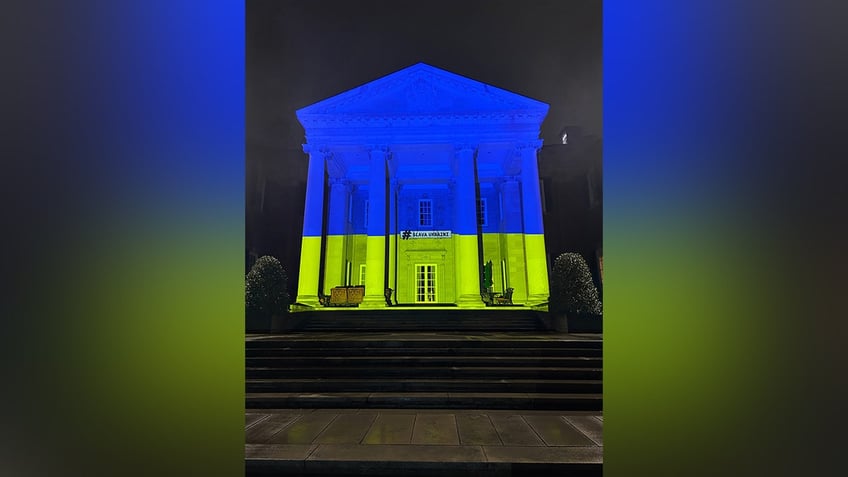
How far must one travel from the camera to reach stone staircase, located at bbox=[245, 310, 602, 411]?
7125 mm

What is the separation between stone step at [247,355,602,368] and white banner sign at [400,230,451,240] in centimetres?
1658

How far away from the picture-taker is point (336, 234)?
24391 millimetres

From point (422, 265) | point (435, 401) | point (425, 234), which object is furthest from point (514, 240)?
point (435, 401)

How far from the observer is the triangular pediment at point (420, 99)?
2116 centimetres

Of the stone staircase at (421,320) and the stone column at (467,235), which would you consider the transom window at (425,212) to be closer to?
the stone column at (467,235)

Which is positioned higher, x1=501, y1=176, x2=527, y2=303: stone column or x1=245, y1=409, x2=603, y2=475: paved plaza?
x1=501, y1=176, x2=527, y2=303: stone column

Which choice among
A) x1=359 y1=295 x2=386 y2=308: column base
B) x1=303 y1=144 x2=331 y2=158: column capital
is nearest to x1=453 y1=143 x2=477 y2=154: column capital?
x1=303 y1=144 x2=331 y2=158: column capital

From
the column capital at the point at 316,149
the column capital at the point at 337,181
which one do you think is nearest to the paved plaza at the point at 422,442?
the column capital at the point at 316,149

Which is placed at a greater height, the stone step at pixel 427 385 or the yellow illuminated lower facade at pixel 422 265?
the yellow illuminated lower facade at pixel 422 265

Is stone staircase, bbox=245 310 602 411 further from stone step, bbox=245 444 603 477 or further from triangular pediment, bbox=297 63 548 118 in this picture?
triangular pediment, bbox=297 63 548 118

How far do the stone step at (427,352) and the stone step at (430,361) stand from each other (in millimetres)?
193

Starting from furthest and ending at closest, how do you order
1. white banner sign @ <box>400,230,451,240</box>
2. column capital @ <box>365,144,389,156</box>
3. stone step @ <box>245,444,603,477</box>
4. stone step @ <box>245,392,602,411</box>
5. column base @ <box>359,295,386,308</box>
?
1. white banner sign @ <box>400,230,451,240</box>
2. column capital @ <box>365,144,389,156</box>
3. column base @ <box>359,295,386,308</box>
4. stone step @ <box>245,392,602,411</box>
5. stone step @ <box>245,444,603,477</box>
